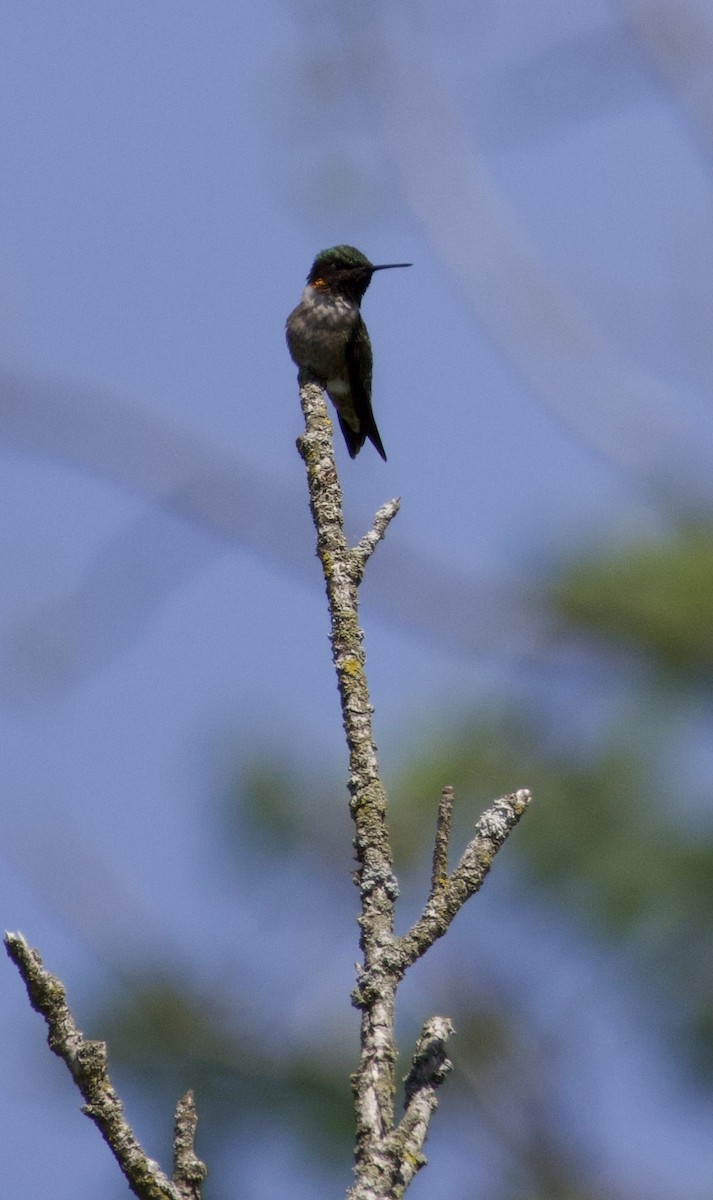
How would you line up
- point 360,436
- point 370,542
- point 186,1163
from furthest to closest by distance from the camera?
point 360,436 → point 370,542 → point 186,1163

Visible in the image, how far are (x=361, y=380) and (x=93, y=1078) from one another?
5471mm

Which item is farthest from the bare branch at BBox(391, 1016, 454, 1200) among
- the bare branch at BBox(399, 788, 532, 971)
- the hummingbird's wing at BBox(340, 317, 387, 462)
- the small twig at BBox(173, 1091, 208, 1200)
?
the hummingbird's wing at BBox(340, 317, 387, 462)

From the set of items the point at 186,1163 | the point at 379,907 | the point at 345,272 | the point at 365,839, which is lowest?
the point at 186,1163

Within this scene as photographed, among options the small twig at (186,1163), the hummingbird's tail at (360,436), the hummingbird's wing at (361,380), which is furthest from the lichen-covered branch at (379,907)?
the hummingbird's tail at (360,436)

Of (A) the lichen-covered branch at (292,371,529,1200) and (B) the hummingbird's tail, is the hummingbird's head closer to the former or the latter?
(B) the hummingbird's tail

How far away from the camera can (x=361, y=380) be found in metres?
7.30

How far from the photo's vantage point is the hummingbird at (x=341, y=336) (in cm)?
709

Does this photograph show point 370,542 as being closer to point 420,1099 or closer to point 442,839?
point 442,839

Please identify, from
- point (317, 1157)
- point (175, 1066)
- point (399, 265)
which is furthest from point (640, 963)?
point (399, 265)

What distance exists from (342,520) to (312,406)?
0.77 meters

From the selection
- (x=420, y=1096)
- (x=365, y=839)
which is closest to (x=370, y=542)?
(x=365, y=839)

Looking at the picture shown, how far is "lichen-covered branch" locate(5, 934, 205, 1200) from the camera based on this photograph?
203 centimetres

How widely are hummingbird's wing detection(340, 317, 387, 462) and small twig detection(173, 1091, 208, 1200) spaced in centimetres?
539

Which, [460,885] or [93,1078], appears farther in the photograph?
[460,885]
